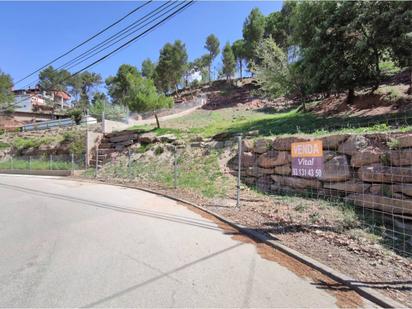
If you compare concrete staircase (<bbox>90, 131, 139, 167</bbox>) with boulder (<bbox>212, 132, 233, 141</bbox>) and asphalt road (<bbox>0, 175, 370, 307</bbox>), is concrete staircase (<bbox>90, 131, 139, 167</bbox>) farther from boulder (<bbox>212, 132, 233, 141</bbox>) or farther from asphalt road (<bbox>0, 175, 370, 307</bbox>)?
asphalt road (<bbox>0, 175, 370, 307</bbox>)

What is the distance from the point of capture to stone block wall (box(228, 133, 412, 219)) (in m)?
5.88

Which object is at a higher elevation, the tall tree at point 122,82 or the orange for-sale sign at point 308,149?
the tall tree at point 122,82

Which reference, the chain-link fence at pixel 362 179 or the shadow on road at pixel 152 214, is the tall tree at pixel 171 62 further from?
the chain-link fence at pixel 362 179

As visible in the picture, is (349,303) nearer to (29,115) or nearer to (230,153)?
(230,153)

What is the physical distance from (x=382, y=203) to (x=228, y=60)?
151 ft

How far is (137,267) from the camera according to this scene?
13.8ft

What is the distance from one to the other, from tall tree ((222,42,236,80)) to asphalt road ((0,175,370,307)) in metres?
45.3

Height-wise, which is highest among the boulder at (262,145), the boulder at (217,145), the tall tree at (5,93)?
the tall tree at (5,93)

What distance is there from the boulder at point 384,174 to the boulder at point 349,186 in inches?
5.7

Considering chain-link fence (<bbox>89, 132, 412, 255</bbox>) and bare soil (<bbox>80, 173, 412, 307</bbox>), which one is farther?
chain-link fence (<bbox>89, 132, 412, 255</bbox>)

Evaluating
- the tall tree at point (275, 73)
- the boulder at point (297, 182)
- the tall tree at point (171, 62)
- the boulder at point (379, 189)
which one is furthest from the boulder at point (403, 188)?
the tall tree at point (171, 62)

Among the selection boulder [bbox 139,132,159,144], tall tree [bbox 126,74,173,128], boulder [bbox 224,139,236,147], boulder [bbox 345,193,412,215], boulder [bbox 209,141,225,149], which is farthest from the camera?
tall tree [bbox 126,74,173,128]

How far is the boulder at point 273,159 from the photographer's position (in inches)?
350

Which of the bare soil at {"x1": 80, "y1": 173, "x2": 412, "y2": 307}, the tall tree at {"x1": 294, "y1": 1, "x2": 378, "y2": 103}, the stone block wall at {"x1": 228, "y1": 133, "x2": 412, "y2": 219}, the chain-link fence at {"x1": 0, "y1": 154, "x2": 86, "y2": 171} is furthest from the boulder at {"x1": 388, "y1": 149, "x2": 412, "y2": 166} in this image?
the chain-link fence at {"x1": 0, "y1": 154, "x2": 86, "y2": 171}
